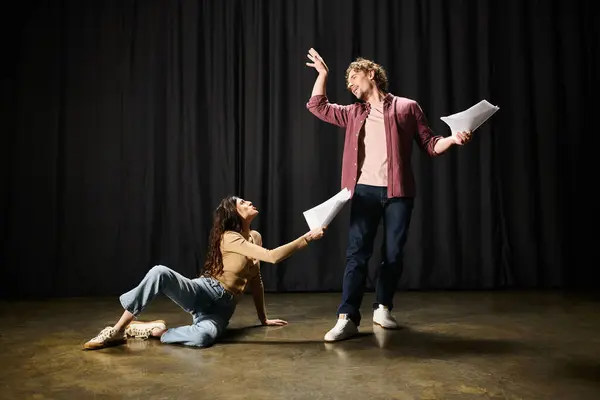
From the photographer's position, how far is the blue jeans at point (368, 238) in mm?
2797

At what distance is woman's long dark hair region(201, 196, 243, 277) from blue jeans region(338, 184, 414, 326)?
557 millimetres

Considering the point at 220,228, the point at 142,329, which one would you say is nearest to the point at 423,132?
the point at 220,228

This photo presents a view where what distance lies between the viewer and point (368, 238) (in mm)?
2807

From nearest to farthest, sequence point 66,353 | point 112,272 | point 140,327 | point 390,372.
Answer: point 390,372
point 66,353
point 140,327
point 112,272

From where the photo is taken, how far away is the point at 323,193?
4.56 m

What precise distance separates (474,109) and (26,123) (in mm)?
3444

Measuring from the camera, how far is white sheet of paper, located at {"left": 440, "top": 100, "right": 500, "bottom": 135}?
2.53 metres

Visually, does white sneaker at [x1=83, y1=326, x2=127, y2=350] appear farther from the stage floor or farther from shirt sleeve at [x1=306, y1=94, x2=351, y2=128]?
shirt sleeve at [x1=306, y1=94, x2=351, y2=128]

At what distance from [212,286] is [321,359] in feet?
2.21

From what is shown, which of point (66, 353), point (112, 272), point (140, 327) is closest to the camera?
point (66, 353)

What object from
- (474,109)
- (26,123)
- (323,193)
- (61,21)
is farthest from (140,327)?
(61,21)

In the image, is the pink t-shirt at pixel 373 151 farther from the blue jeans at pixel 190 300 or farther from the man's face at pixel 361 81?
the blue jeans at pixel 190 300

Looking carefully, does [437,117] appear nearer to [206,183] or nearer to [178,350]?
[206,183]

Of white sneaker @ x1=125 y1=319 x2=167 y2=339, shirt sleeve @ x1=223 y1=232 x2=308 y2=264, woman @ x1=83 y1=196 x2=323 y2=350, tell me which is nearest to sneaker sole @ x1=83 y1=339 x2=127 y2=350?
woman @ x1=83 y1=196 x2=323 y2=350
